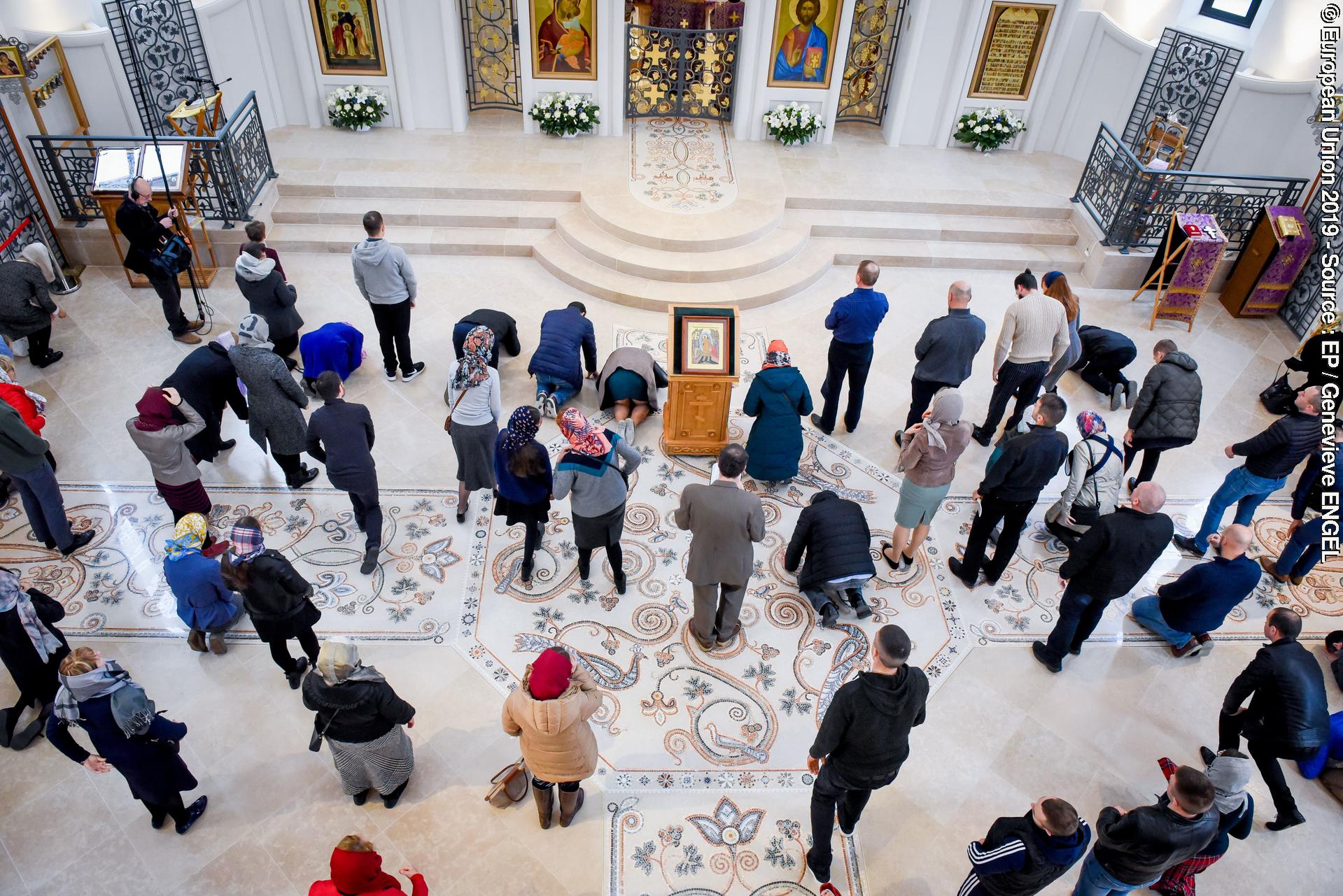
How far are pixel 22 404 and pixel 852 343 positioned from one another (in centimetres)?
632

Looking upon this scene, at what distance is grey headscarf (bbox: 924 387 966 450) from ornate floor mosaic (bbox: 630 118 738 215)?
217 inches

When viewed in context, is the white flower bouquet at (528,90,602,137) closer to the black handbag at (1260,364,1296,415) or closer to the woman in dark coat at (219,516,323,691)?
the woman in dark coat at (219,516,323,691)

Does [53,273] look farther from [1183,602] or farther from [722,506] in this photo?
[1183,602]

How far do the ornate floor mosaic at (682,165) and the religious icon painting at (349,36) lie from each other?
351 cm

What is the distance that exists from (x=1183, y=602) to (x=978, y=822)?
2149mm

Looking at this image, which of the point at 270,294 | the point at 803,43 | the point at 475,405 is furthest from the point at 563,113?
the point at 475,405

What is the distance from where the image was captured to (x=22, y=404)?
640 centimetres

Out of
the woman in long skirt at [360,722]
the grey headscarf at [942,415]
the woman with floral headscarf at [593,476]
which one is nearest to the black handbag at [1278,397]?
the grey headscarf at [942,415]

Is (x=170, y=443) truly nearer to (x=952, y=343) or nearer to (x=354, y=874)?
(x=354, y=874)

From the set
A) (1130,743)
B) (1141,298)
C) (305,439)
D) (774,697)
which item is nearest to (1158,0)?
(1141,298)

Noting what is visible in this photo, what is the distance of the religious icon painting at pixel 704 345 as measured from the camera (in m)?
7.43

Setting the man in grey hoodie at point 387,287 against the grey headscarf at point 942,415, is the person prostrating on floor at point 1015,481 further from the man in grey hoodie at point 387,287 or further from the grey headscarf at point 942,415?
the man in grey hoodie at point 387,287

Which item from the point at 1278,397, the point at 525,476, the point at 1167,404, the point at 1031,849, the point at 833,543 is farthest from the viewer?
the point at 1278,397

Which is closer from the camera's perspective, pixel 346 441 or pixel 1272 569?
pixel 346 441
